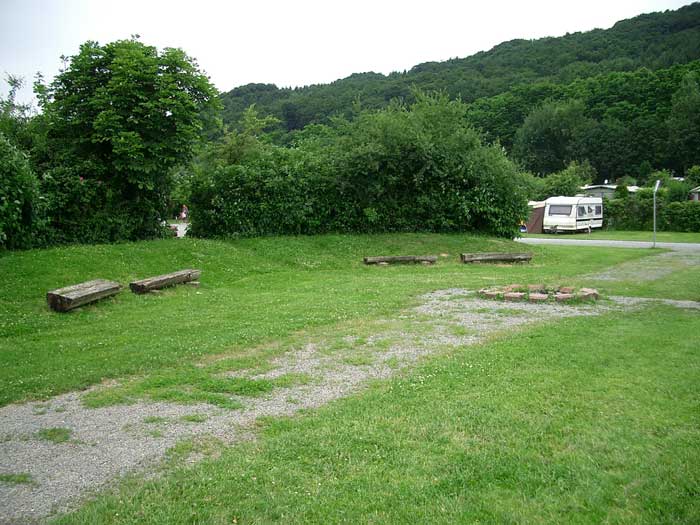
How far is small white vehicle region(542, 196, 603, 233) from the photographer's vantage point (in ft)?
119

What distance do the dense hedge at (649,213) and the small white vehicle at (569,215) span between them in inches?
77.1

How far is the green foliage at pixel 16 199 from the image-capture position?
42.9 ft

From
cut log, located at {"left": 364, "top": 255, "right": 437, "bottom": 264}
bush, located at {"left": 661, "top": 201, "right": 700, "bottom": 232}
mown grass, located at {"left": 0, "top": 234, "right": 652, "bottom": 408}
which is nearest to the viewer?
mown grass, located at {"left": 0, "top": 234, "right": 652, "bottom": 408}

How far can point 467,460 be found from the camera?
3984mm

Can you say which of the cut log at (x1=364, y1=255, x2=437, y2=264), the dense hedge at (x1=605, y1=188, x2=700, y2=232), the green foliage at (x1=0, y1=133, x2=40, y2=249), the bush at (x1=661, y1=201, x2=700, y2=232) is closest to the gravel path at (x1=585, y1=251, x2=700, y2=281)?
the cut log at (x1=364, y1=255, x2=437, y2=264)

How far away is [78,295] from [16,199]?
15.9 ft

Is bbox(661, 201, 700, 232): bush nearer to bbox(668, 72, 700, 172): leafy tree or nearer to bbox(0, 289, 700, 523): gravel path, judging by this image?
bbox(0, 289, 700, 523): gravel path

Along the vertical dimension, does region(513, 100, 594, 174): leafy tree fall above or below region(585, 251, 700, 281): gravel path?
above

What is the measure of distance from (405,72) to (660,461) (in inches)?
2966

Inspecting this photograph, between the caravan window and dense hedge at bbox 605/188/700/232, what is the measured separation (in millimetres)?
4661

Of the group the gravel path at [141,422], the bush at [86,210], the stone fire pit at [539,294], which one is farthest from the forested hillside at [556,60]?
the gravel path at [141,422]

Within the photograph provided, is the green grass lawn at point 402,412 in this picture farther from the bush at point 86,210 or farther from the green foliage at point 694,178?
the green foliage at point 694,178

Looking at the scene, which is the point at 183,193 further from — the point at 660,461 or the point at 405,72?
the point at 405,72

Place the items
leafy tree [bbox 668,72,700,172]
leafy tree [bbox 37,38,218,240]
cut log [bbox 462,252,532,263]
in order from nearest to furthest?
leafy tree [bbox 37,38,218,240]
cut log [bbox 462,252,532,263]
leafy tree [bbox 668,72,700,172]
